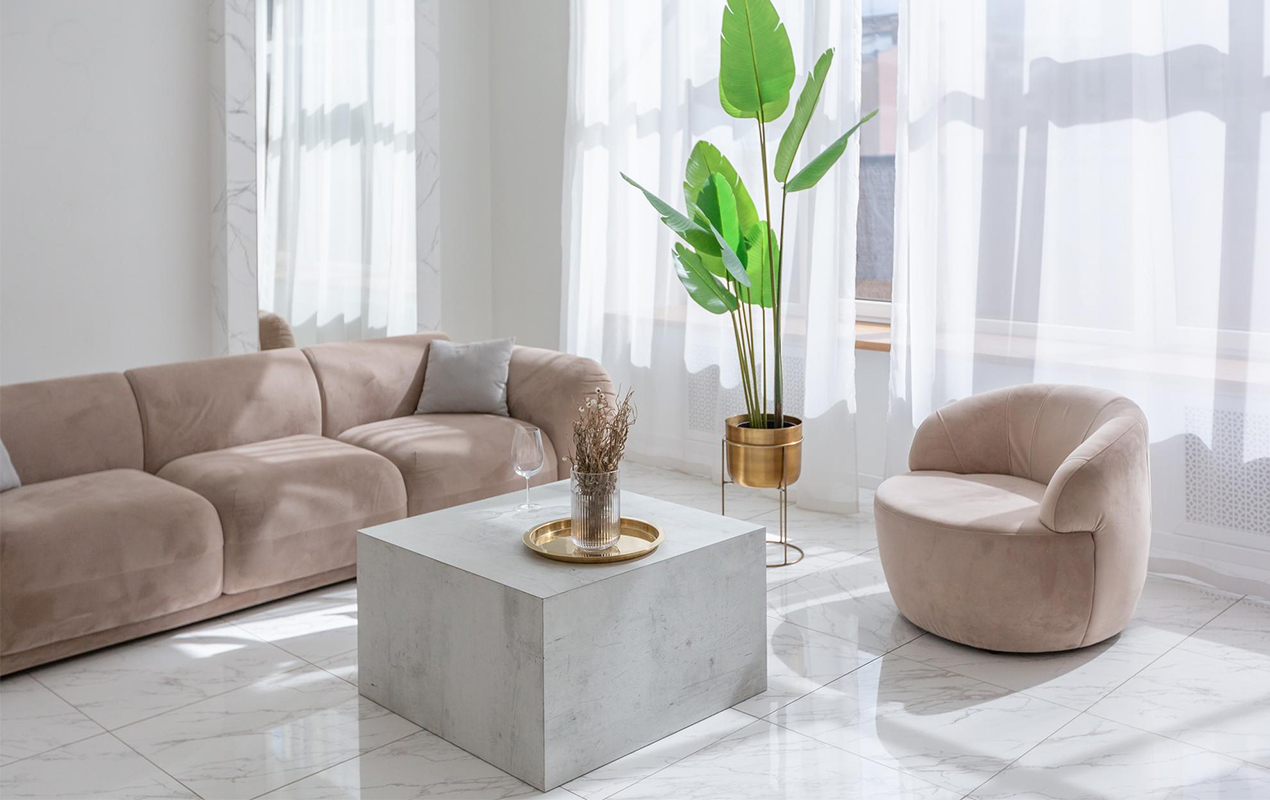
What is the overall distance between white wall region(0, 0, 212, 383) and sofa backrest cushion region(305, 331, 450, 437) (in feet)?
2.43

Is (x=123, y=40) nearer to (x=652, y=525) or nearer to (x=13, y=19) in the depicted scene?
(x=13, y=19)

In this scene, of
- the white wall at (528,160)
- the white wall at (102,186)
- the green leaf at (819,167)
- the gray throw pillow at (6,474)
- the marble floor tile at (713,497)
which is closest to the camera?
the gray throw pillow at (6,474)

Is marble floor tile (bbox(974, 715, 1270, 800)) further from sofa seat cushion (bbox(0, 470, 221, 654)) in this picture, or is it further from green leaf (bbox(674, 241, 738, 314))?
sofa seat cushion (bbox(0, 470, 221, 654))

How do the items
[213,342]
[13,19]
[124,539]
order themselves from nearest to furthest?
[124,539] → [13,19] → [213,342]

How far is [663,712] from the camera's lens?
2.69 m

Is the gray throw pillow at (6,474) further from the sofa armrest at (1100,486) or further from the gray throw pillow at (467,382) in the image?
the sofa armrest at (1100,486)

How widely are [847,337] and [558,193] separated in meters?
2.13

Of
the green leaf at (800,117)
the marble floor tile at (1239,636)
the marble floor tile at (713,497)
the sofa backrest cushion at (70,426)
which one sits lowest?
the marble floor tile at (1239,636)

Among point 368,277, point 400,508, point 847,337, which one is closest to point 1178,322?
point 847,337

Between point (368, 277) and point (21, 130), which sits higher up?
point (21, 130)

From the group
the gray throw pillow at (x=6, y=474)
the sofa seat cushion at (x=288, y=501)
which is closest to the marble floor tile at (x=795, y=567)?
the sofa seat cushion at (x=288, y=501)

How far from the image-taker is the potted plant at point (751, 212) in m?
3.79

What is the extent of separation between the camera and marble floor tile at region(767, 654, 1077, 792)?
2566 millimetres

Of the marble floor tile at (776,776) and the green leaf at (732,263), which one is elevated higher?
the green leaf at (732,263)
